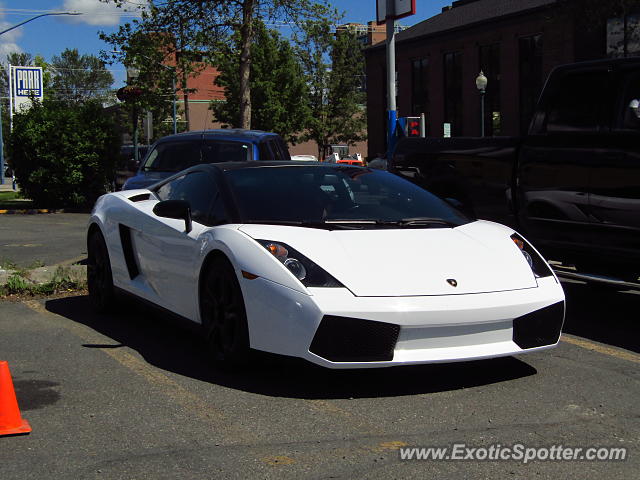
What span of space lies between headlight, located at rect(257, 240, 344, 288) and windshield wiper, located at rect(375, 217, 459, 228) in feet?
2.75

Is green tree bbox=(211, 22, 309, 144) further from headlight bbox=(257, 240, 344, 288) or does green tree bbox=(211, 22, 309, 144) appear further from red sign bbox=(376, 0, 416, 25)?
headlight bbox=(257, 240, 344, 288)

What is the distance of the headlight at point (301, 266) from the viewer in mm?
4840

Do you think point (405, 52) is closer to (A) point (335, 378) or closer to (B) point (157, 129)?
(B) point (157, 129)

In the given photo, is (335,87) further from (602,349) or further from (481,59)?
(602,349)

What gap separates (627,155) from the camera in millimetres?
6723

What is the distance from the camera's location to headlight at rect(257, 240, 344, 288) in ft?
15.9

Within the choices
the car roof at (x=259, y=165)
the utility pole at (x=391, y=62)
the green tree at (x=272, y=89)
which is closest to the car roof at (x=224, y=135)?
the utility pole at (x=391, y=62)

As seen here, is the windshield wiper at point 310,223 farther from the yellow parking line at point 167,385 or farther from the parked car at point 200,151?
the parked car at point 200,151

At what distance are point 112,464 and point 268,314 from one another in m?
1.35

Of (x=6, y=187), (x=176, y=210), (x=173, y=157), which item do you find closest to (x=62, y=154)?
(x=173, y=157)

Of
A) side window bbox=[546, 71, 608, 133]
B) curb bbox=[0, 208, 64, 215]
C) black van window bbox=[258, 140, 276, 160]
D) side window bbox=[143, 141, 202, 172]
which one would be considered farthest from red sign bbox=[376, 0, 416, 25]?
curb bbox=[0, 208, 64, 215]

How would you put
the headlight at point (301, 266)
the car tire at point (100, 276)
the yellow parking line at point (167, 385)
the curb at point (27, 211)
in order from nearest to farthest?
the yellow parking line at point (167, 385) < the headlight at point (301, 266) < the car tire at point (100, 276) < the curb at point (27, 211)

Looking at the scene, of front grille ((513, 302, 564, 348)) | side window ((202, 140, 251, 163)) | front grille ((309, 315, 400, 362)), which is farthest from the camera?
side window ((202, 140, 251, 163))

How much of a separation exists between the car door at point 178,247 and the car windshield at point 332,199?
0.31m
